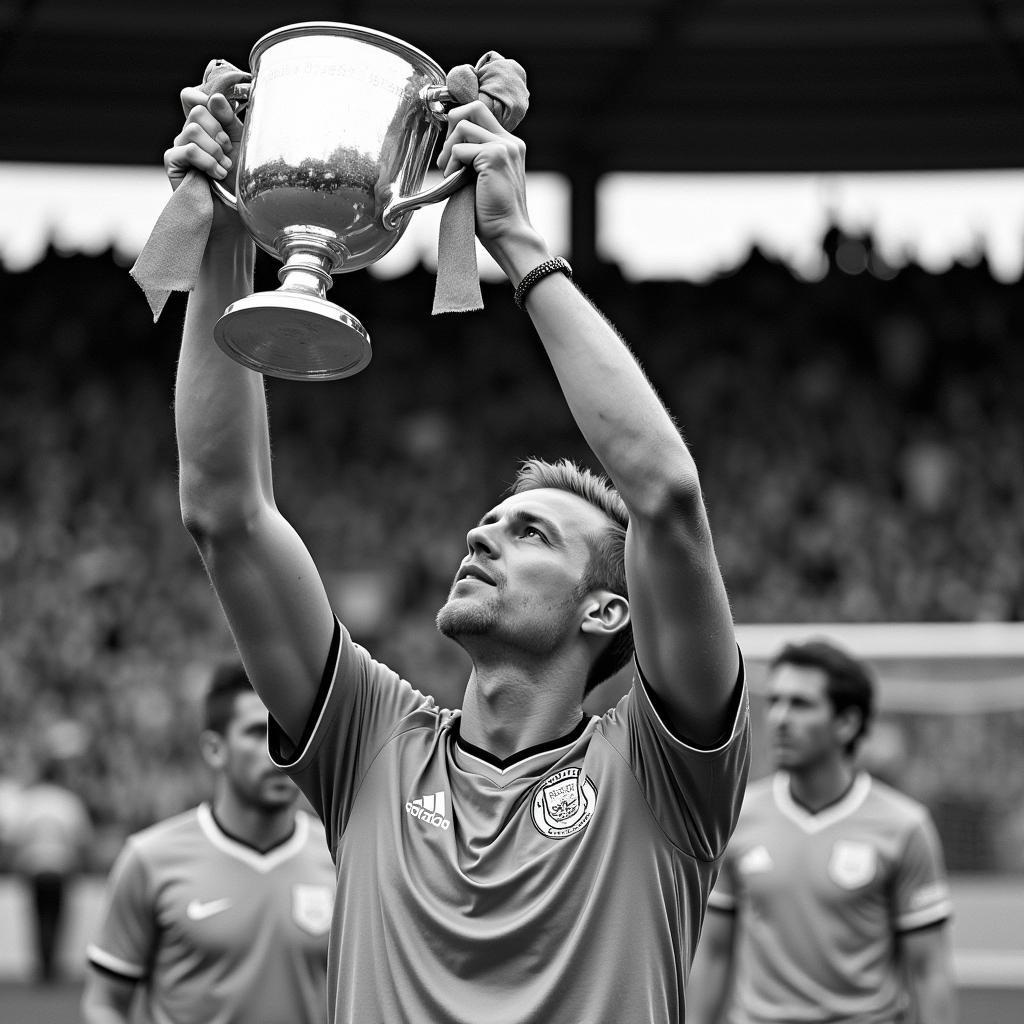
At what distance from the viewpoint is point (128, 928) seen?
13.8 feet

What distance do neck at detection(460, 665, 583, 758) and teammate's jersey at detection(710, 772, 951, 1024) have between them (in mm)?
2571

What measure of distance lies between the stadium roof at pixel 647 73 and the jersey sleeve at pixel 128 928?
478 inches

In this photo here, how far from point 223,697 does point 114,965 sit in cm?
77

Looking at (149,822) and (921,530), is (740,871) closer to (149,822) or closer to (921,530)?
(149,822)

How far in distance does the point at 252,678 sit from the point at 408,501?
13.1 meters

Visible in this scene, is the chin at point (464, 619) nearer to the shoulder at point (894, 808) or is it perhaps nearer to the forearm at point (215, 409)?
the forearm at point (215, 409)

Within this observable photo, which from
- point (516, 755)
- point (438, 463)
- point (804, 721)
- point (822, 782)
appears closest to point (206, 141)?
point (516, 755)

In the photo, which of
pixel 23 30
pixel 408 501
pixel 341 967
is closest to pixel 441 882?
pixel 341 967

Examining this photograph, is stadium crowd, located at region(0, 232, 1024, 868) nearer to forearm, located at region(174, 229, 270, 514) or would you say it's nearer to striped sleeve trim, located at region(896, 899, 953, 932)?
striped sleeve trim, located at region(896, 899, 953, 932)

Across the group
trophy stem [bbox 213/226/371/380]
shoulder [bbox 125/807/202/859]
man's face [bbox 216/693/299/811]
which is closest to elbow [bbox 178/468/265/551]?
trophy stem [bbox 213/226/371/380]

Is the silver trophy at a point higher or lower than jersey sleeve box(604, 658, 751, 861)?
higher

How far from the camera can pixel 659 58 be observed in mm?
16328

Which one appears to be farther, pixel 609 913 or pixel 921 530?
pixel 921 530

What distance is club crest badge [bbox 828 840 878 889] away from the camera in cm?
489
